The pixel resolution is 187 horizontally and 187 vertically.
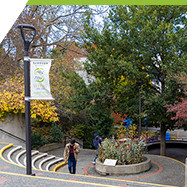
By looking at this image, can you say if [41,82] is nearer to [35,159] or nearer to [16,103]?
[35,159]

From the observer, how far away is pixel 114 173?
10930 mm

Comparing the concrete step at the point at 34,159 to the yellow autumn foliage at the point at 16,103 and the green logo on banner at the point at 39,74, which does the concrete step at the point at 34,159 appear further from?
the green logo on banner at the point at 39,74

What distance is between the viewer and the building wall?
1381 centimetres

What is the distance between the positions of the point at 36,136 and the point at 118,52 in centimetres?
814

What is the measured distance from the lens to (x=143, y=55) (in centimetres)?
1409

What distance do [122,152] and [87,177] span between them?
418cm

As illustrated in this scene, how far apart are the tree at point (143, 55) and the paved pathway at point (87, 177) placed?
3.48 metres

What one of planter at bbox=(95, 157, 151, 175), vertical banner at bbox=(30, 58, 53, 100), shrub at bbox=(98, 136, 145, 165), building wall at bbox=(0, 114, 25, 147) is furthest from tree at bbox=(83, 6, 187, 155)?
vertical banner at bbox=(30, 58, 53, 100)

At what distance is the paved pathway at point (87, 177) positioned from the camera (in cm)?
565

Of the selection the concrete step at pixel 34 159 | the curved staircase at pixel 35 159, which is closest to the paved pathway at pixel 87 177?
the curved staircase at pixel 35 159

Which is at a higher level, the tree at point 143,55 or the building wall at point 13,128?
the tree at point 143,55

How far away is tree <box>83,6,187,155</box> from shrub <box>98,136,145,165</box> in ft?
9.85

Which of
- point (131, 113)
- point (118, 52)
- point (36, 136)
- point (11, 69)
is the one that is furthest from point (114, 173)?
point (11, 69)

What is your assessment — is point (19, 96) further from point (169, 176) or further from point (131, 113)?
point (169, 176)
